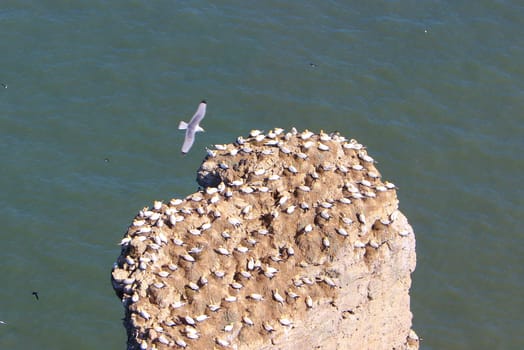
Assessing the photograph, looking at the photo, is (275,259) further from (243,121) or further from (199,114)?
(243,121)

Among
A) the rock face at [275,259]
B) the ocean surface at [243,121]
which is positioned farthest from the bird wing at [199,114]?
Result: the ocean surface at [243,121]

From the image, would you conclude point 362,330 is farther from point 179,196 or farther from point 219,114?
point 219,114

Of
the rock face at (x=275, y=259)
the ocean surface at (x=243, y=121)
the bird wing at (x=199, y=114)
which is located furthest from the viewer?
the ocean surface at (x=243, y=121)

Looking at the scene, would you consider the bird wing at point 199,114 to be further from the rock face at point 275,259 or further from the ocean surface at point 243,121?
the ocean surface at point 243,121

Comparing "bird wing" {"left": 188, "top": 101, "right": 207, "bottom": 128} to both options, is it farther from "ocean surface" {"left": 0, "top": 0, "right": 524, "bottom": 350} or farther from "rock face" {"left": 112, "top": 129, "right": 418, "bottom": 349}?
"ocean surface" {"left": 0, "top": 0, "right": 524, "bottom": 350}

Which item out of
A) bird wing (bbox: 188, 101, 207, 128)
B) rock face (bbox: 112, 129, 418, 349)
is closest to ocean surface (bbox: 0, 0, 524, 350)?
bird wing (bbox: 188, 101, 207, 128)

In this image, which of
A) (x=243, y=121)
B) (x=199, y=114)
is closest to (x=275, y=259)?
(x=199, y=114)

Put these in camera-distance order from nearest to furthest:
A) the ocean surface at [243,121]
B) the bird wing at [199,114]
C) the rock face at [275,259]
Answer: the rock face at [275,259]
the bird wing at [199,114]
the ocean surface at [243,121]
